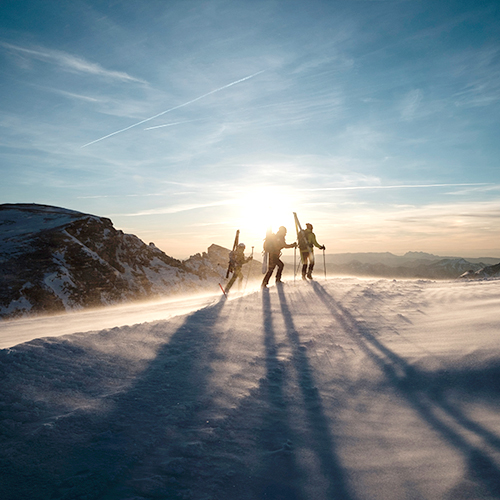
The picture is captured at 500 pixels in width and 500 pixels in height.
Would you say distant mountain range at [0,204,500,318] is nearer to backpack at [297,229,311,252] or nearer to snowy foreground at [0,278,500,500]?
backpack at [297,229,311,252]

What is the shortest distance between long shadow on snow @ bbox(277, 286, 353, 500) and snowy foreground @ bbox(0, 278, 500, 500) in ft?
0.04

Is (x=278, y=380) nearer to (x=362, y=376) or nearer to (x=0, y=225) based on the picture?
(x=362, y=376)

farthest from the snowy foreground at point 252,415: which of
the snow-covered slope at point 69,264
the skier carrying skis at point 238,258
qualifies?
the snow-covered slope at point 69,264

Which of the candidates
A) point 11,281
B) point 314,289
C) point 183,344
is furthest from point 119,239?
point 183,344

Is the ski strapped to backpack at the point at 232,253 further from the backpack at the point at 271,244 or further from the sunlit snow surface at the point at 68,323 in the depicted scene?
the sunlit snow surface at the point at 68,323

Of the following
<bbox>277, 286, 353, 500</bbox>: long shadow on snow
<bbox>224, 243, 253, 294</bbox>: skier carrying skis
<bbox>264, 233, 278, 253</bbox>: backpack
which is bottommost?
<bbox>277, 286, 353, 500</bbox>: long shadow on snow

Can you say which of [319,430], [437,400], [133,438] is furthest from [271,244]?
[133,438]

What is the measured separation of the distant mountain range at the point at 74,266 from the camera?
22.7m

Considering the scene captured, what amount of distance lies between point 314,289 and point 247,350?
5.74 m

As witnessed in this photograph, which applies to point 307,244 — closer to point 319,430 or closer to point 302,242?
point 302,242

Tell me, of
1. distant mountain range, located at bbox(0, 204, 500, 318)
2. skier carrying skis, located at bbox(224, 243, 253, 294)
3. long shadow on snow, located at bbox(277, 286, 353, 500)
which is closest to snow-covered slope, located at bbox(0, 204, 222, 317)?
distant mountain range, located at bbox(0, 204, 500, 318)

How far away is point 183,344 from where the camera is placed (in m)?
4.53

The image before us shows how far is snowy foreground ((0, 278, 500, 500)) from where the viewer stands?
2037mm

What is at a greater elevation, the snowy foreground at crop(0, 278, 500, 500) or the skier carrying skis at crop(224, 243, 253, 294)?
the skier carrying skis at crop(224, 243, 253, 294)
